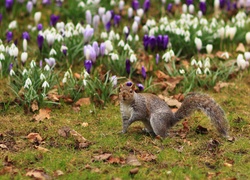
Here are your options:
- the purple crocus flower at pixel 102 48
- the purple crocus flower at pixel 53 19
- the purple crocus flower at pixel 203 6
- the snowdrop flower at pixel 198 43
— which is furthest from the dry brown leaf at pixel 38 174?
the purple crocus flower at pixel 203 6

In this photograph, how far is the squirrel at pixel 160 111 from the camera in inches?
259

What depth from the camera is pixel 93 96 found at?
317 inches

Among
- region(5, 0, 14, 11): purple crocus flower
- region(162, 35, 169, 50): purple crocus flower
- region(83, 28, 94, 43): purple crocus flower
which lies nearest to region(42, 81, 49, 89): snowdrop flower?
region(83, 28, 94, 43): purple crocus flower

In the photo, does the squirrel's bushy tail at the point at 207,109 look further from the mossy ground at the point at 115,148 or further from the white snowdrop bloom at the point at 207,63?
the white snowdrop bloom at the point at 207,63

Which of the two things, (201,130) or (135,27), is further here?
(135,27)

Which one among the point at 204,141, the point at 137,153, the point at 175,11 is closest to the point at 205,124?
the point at 204,141

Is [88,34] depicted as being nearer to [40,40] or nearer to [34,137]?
[40,40]

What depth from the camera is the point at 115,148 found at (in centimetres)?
645

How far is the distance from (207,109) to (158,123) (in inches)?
21.7

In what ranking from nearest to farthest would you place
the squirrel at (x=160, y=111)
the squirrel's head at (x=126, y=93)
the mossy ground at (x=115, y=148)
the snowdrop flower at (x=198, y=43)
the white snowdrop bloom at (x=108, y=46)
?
the mossy ground at (x=115, y=148) < the squirrel's head at (x=126, y=93) < the squirrel at (x=160, y=111) < the white snowdrop bloom at (x=108, y=46) < the snowdrop flower at (x=198, y=43)

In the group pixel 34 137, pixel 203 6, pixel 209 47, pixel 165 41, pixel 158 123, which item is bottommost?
pixel 34 137

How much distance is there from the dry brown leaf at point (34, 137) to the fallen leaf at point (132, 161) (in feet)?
3.61

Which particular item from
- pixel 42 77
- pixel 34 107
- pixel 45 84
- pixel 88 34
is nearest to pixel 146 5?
pixel 88 34

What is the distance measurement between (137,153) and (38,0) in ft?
20.4
